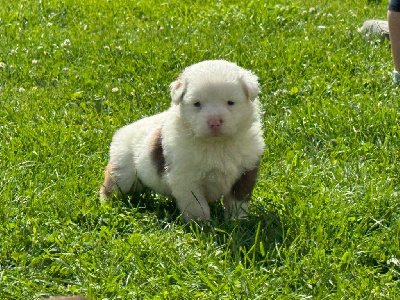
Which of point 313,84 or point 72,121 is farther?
point 313,84

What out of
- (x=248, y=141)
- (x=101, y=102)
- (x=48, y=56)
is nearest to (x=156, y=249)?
(x=248, y=141)

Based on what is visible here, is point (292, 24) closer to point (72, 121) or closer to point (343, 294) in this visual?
point (72, 121)

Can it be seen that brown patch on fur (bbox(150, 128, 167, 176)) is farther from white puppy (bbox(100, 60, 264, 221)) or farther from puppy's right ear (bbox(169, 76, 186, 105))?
puppy's right ear (bbox(169, 76, 186, 105))

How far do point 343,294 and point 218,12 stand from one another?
5.74m

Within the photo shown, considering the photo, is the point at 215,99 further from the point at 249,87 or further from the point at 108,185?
the point at 108,185

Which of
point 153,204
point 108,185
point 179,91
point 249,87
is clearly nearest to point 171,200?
point 153,204

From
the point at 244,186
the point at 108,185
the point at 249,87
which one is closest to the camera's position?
the point at 249,87

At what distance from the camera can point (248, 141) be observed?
5.00m

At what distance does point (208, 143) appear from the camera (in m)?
4.90

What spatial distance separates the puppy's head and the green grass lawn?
577 millimetres

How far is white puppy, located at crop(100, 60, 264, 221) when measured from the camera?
15.5 feet

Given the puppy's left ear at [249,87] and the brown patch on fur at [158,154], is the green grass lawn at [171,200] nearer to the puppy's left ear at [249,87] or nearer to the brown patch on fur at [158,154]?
the brown patch on fur at [158,154]

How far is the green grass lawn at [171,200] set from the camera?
4.25m

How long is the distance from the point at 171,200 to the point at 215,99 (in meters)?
0.93
